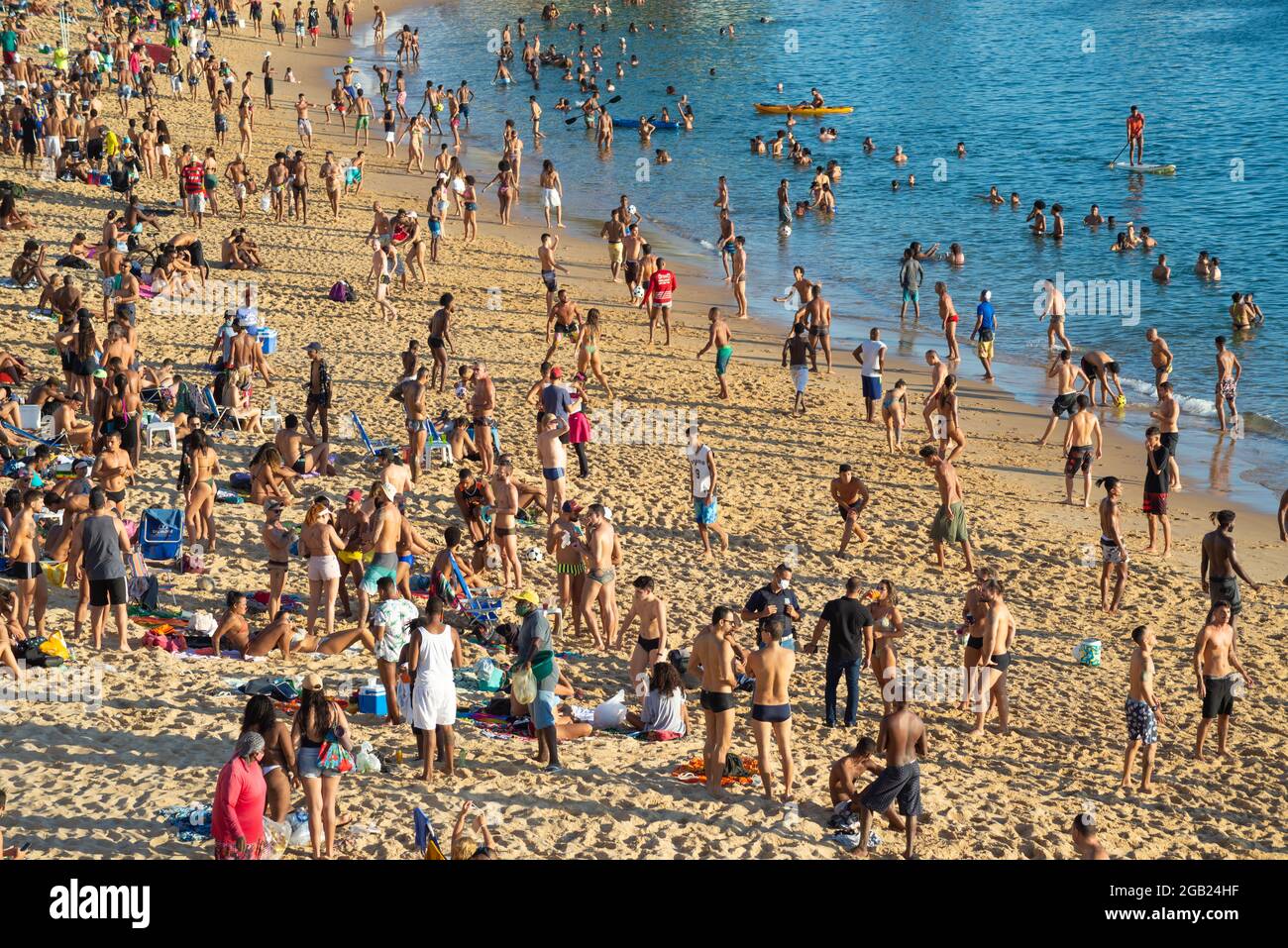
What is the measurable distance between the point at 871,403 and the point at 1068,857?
10.6 m

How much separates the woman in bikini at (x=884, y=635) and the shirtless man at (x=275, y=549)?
5205mm

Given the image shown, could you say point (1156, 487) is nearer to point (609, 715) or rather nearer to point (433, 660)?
point (609, 715)

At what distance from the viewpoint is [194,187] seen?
26.2m

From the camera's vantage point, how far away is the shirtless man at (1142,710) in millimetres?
11109

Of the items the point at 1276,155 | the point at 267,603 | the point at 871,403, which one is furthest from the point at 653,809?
the point at 1276,155

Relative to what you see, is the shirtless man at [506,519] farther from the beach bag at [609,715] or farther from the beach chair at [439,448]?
the beach chair at [439,448]

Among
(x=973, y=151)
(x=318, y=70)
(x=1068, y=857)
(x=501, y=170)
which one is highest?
(x=318, y=70)

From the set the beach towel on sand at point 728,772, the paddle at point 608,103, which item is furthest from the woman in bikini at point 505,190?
the beach towel on sand at point 728,772

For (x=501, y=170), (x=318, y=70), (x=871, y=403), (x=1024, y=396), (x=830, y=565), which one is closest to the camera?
(x=830, y=565)

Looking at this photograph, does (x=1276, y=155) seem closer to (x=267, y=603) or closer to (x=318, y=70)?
(x=318, y=70)

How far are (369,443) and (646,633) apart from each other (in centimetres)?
648

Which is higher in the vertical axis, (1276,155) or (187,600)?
(1276,155)

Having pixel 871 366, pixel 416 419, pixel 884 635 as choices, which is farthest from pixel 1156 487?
pixel 416 419

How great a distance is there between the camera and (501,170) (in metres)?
31.2
